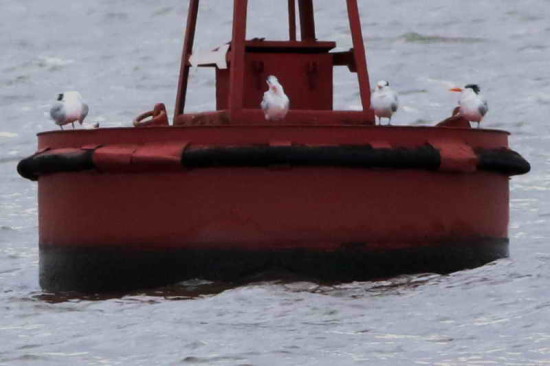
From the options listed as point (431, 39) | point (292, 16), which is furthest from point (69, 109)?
point (431, 39)

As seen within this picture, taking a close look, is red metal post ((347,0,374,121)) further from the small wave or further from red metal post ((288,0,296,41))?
the small wave

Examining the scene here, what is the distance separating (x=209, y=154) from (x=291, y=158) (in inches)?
25.7

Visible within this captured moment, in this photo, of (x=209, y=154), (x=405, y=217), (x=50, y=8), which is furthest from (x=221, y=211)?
(x=50, y=8)

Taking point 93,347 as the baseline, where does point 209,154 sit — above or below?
above

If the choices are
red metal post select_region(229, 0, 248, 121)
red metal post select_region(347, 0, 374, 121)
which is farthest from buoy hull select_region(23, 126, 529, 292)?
red metal post select_region(347, 0, 374, 121)

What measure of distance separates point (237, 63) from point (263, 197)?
5.20 feet

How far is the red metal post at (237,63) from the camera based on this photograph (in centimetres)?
1745

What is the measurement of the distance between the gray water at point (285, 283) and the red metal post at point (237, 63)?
166cm

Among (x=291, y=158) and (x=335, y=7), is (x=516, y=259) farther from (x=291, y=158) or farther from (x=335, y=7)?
(x=335, y=7)

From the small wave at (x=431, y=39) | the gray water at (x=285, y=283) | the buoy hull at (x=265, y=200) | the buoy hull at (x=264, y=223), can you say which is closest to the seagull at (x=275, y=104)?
the buoy hull at (x=265, y=200)

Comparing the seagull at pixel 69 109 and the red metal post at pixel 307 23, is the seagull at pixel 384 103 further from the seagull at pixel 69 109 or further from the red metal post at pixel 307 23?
the seagull at pixel 69 109

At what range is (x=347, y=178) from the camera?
16.7 m

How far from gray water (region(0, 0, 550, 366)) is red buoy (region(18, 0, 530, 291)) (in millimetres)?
267

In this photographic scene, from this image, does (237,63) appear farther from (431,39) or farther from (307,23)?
(431,39)
